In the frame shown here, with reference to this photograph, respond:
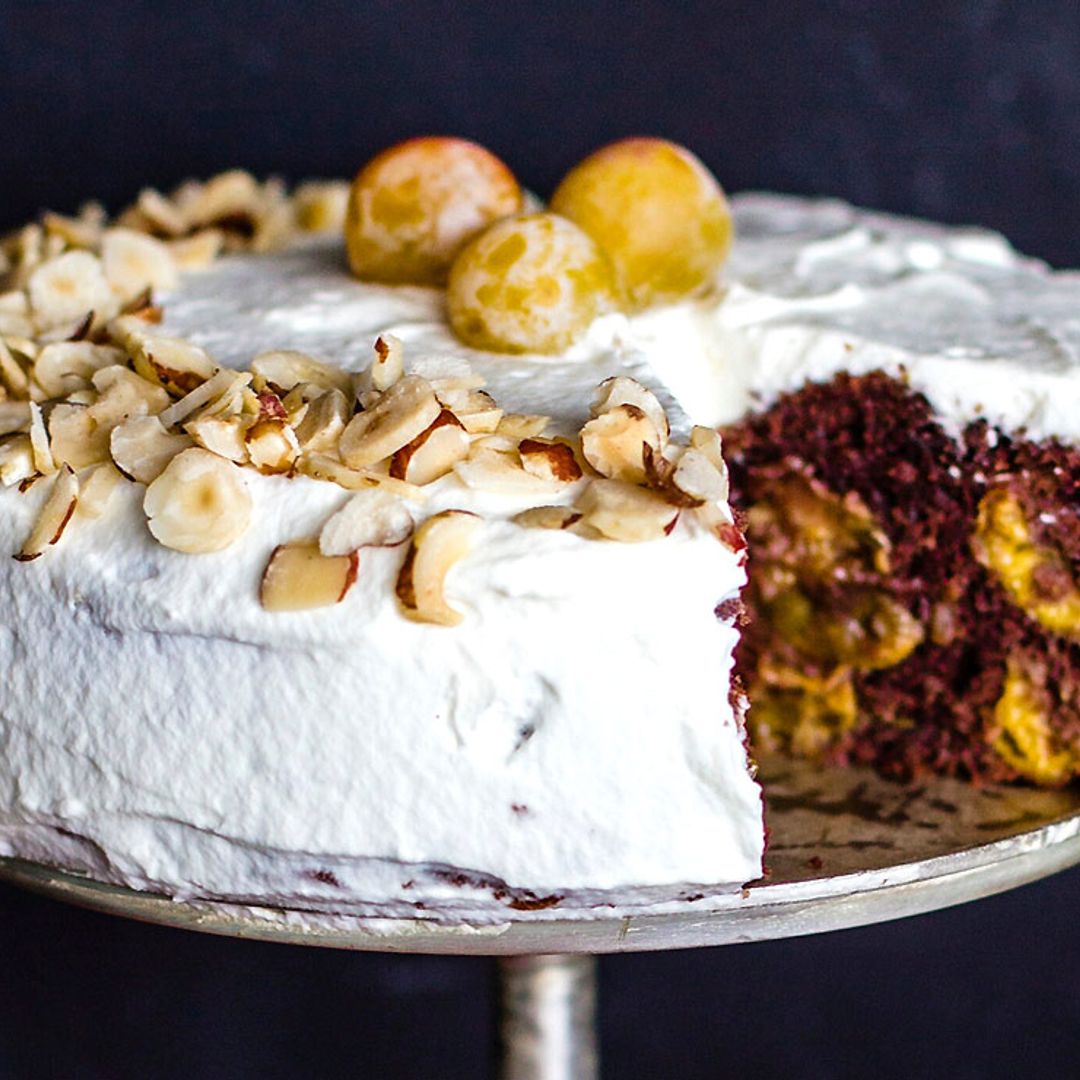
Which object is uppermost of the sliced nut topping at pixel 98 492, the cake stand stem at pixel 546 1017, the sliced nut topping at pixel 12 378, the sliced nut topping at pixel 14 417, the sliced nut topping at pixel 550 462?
the sliced nut topping at pixel 12 378

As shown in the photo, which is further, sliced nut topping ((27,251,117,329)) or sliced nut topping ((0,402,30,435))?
sliced nut topping ((27,251,117,329))

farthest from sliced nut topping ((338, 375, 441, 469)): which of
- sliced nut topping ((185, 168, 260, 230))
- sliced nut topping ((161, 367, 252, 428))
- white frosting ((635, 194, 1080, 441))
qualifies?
sliced nut topping ((185, 168, 260, 230))

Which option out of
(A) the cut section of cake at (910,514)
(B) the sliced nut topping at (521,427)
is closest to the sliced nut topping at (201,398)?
(B) the sliced nut topping at (521,427)

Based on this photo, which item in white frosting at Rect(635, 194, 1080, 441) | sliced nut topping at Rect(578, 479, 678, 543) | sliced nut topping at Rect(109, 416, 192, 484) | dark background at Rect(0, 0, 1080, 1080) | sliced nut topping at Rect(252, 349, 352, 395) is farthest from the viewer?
dark background at Rect(0, 0, 1080, 1080)

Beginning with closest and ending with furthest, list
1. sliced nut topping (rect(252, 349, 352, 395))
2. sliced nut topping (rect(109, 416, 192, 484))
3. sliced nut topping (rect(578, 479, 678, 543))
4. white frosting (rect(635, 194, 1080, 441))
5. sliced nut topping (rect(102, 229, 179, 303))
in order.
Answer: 1. sliced nut topping (rect(578, 479, 678, 543))
2. sliced nut topping (rect(109, 416, 192, 484))
3. sliced nut topping (rect(252, 349, 352, 395))
4. white frosting (rect(635, 194, 1080, 441))
5. sliced nut topping (rect(102, 229, 179, 303))

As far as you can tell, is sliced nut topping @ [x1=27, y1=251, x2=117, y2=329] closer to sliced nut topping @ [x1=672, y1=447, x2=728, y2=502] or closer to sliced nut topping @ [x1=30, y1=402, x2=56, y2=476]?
sliced nut topping @ [x1=30, y1=402, x2=56, y2=476]

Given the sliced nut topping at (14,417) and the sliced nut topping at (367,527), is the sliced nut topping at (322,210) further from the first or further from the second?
the sliced nut topping at (367,527)

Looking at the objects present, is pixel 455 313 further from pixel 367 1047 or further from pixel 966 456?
pixel 367 1047
